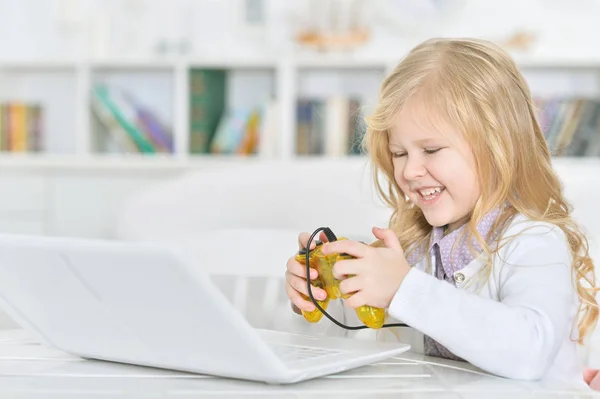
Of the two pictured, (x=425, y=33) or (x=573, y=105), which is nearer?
(x=573, y=105)

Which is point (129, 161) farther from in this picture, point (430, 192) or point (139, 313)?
point (139, 313)

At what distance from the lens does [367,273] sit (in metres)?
0.84

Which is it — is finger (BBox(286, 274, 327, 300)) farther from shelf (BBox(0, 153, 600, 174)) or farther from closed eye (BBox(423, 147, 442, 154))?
shelf (BBox(0, 153, 600, 174))

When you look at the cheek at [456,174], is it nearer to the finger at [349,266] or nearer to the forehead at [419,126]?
the forehead at [419,126]

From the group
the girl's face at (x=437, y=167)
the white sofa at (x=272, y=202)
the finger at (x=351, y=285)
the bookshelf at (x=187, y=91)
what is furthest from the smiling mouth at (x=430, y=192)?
the bookshelf at (x=187, y=91)

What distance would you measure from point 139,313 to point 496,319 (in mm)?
342

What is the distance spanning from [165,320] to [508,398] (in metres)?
0.28

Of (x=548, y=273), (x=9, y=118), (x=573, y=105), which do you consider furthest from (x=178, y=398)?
(x=9, y=118)

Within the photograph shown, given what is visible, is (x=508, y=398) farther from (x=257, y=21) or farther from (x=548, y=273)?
(x=257, y=21)

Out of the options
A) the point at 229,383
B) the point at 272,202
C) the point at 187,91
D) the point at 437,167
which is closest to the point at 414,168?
the point at 437,167

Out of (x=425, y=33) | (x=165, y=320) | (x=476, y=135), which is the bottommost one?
(x=165, y=320)

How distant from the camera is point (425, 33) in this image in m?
3.26

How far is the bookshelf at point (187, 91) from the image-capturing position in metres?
3.20

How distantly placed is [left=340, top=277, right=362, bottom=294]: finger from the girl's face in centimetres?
23
